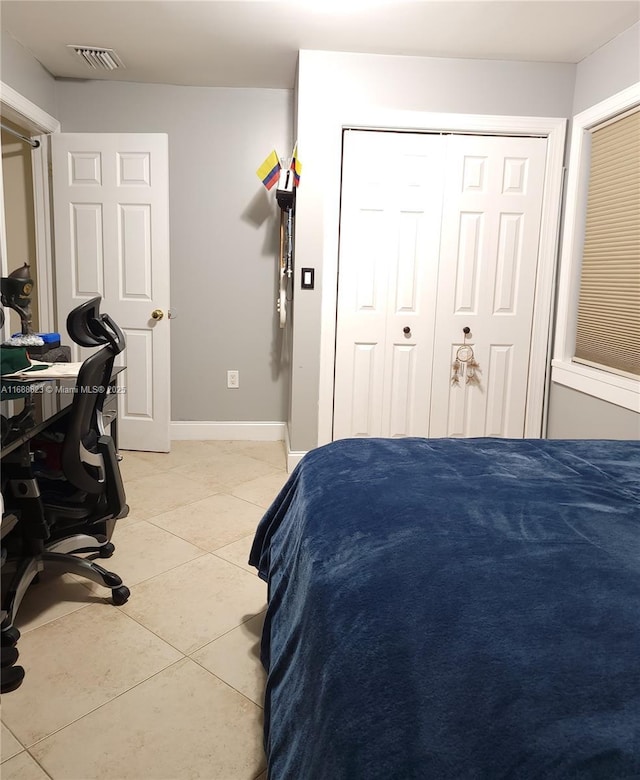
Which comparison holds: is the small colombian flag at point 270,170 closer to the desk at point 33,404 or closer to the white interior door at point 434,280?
the white interior door at point 434,280

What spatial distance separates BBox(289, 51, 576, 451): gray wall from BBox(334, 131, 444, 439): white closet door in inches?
4.7

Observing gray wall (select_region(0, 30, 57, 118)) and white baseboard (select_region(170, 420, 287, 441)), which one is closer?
gray wall (select_region(0, 30, 57, 118))

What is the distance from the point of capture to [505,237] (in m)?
3.68

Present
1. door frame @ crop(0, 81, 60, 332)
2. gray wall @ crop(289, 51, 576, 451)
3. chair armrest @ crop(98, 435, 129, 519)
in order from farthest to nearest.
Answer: door frame @ crop(0, 81, 60, 332) < gray wall @ crop(289, 51, 576, 451) < chair armrest @ crop(98, 435, 129, 519)

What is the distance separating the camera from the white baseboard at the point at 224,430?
177 inches

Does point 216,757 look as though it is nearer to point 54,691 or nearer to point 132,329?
point 54,691

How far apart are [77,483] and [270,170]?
2.39 meters

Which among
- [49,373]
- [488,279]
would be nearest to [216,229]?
[488,279]

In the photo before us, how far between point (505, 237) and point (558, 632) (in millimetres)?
3089

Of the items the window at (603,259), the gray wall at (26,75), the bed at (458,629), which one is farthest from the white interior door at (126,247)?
the bed at (458,629)

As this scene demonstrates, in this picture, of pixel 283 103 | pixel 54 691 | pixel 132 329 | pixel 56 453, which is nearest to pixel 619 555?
pixel 54 691

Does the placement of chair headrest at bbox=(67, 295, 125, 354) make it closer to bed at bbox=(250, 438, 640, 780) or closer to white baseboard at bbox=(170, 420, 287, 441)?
bed at bbox=(250, 438, 640, 780)

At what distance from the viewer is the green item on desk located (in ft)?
8.21

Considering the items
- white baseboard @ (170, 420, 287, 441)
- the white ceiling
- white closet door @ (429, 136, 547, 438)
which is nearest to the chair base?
white baseboard @ (170, 420, 287, 441)
